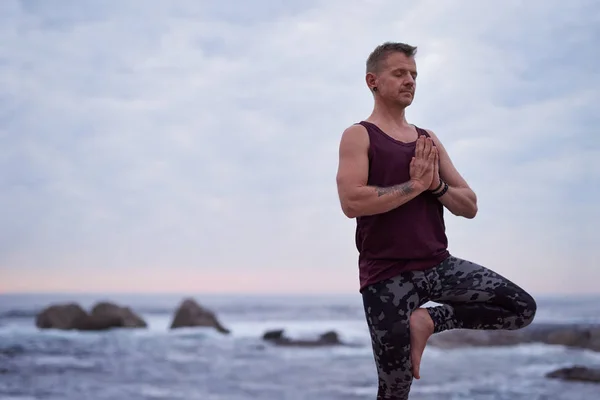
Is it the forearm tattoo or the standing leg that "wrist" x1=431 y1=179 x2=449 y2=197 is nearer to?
the forearm tattoo

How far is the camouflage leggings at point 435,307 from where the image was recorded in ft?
11.4

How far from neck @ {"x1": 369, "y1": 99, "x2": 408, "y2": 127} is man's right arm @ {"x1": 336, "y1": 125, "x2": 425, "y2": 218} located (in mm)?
199

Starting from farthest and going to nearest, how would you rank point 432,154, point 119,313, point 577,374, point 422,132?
point 119,313
point 577,374
point 422,132
point 432,154

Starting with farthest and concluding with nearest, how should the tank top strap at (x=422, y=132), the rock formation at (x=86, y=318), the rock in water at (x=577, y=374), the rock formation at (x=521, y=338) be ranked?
1. the rock formation at (x=86, y=318)
2. the rock formation at (x=521, y=338)
3. the rock in water at (x=577, y=374)
4. the tank top strap at (x=422, y=132)

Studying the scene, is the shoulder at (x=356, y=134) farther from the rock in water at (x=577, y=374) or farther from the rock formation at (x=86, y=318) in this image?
the rock formation at (x=86, y=318)

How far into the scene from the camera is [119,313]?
23844mm

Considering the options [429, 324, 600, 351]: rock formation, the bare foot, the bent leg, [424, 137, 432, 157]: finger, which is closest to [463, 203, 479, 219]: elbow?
the bent leg

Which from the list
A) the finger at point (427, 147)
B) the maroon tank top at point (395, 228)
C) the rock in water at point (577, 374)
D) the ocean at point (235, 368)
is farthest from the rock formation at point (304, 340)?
the finger at point (427, 147)

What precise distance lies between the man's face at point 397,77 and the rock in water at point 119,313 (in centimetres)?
2121

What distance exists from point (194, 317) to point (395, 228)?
2114 centimetres

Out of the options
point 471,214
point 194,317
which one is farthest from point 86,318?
point 471,214

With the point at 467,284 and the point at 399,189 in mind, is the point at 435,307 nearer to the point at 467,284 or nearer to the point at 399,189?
the point at 467,284

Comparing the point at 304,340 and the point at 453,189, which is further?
the point at 304,340

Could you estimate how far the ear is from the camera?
3.65 m
